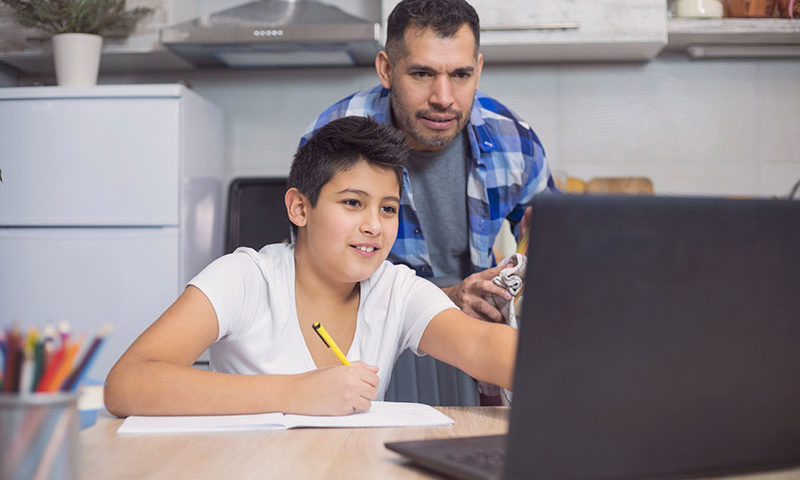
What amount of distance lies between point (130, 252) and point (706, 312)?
7.13 feet

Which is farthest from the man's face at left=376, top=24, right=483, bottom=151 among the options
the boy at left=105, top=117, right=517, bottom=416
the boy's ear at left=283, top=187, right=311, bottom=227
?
the boy's ear at left=283, top=187, right=311, bottom=227

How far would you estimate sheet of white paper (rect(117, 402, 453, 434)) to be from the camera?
813mm

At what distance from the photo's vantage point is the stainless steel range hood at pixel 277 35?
7.97 feet

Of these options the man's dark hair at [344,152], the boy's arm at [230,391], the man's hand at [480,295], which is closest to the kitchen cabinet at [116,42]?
the man's dark hair at [344,152]

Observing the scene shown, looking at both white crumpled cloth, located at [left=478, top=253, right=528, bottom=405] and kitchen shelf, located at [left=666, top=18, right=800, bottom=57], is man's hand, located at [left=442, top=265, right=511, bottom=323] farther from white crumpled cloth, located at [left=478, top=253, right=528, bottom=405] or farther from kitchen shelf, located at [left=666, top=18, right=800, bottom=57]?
kitchen shelf, located at [left=666, top=18, right=800, bottom=57]

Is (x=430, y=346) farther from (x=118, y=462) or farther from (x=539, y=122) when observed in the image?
(x=539, y=122)

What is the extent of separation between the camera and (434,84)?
1720mm

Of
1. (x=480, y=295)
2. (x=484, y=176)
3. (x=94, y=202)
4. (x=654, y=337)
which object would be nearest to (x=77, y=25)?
(x=94, y=202)

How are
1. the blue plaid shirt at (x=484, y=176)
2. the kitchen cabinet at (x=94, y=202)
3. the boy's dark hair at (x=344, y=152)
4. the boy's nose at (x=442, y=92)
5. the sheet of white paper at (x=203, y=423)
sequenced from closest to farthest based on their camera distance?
the sheet of white paper at (x=203, y=423) < the boy's dark hair at (x=344, y=152) < the boy's nose at (x=442, y=92) < the blue plaid shirt at (x=484, y=176) < the kitchen cabinet at (x=94, y=202)

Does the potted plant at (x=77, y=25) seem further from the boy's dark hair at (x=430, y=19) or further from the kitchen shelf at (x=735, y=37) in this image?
the kitchen shelf at (x=735, y=37)

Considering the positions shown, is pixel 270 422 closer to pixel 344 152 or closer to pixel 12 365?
pixel 12 365

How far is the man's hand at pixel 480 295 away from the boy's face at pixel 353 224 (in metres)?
0.15

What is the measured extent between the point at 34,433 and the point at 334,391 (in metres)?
0.44

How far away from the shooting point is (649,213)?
490 millimetres
